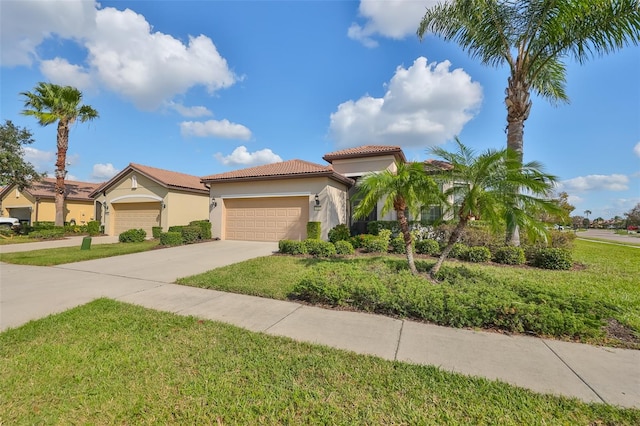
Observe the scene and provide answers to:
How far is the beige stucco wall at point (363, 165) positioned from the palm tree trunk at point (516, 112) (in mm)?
6295

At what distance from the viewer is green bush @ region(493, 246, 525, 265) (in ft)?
29.1

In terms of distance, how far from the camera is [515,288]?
510 centimetres

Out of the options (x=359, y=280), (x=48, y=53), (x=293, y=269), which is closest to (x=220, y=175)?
(x=48, y=53)

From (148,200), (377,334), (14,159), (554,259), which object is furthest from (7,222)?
(554,259)

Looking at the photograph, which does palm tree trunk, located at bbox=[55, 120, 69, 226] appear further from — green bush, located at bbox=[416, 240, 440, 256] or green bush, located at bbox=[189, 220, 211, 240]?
green bush, located at bbox=[416, 240, 440, 256]

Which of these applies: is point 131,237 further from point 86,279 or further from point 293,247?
point 293,247

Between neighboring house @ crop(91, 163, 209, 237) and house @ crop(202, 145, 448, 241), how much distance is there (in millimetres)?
3254

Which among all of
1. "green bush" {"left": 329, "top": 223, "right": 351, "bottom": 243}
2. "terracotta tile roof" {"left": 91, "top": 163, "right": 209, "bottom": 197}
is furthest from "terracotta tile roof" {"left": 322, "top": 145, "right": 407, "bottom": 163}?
"terracotta tile roof" {"left": 91, "top": 163, "right": 209, "bottom": 197}

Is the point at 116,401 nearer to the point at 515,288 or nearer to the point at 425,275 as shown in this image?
the point at 425,275

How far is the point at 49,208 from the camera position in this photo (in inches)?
976

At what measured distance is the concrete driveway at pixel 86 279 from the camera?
503cm

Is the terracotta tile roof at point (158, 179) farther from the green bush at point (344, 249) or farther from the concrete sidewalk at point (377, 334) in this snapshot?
the green bush at point (344, 249)

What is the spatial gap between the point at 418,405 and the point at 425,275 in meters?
4.21

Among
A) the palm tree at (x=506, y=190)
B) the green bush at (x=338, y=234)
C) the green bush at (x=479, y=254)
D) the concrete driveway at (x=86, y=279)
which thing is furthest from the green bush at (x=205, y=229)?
the palm tree at (x=506, y=190)
